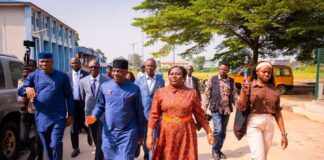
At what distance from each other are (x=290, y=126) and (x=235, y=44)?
11726 millimetres

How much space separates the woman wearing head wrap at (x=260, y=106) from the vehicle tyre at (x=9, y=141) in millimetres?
3833

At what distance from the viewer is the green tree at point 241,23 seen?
47.7ft

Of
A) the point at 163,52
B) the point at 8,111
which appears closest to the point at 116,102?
the point at 8,111

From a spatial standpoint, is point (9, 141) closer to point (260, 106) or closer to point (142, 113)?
point (142, 113)

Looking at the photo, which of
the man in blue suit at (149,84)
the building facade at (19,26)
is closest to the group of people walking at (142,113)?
the man in blue suit at (149,84)

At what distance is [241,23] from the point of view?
1711 cm

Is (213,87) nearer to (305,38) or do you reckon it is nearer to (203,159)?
(203,159)

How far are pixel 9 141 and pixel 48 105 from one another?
1593mm

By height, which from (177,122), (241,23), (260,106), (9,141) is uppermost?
(241,23)

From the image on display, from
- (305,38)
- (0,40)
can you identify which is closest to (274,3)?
(305,38)

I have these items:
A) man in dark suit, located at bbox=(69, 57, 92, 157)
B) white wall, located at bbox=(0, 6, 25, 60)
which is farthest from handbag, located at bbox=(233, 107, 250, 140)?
white wall, located at bbox=(0, 6, 25, 60)

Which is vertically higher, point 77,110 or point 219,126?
point 77,110

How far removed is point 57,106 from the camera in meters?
3.93

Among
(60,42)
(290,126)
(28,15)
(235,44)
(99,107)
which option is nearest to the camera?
(99,107)
